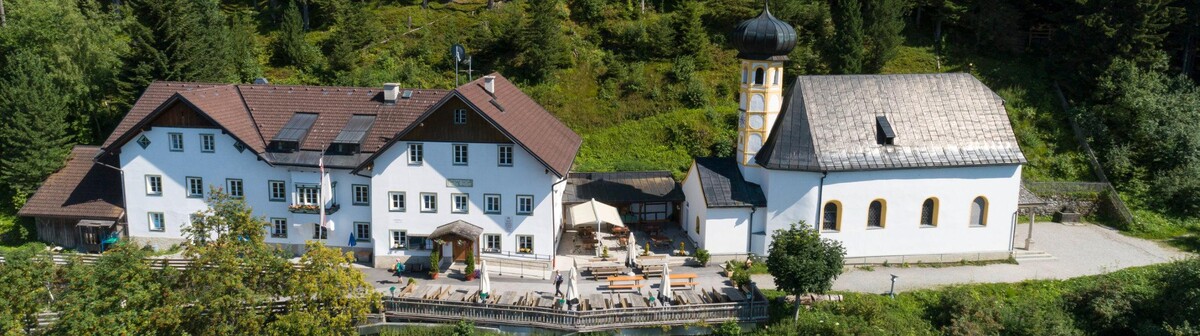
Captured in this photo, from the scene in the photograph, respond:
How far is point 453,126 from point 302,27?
83.5 ft

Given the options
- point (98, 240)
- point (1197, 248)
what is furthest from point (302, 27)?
point (1197, 248)

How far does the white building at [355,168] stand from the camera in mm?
30672

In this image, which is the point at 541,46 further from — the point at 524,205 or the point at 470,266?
the point at 470,266

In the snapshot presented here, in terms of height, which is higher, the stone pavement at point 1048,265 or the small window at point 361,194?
the small window at point 361,194

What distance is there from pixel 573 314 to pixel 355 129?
11633 mm

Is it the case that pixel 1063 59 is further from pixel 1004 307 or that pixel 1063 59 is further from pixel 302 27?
pixel 302 27

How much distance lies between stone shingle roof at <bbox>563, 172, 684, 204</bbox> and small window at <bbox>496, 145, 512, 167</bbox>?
5.24 m

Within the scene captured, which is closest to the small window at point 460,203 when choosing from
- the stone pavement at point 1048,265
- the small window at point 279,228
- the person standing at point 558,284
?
the person standing at point 558,284

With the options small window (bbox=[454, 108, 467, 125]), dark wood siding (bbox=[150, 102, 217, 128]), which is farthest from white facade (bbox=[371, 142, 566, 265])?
dark wood siding (bbox=[150, 102, 217, 128])

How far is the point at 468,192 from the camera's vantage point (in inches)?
1224

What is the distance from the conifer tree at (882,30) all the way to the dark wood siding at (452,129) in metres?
24.8

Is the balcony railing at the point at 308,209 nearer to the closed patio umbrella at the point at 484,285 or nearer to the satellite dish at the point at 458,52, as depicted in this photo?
the closed patio umbrella at the point at 484,285

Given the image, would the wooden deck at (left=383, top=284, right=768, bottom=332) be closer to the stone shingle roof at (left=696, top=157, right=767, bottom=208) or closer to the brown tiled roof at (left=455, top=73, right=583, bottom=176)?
Result: the stone shingle roof at (left=696, top=157, right=767, bottom=208)

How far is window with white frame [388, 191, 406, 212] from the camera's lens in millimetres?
31172
